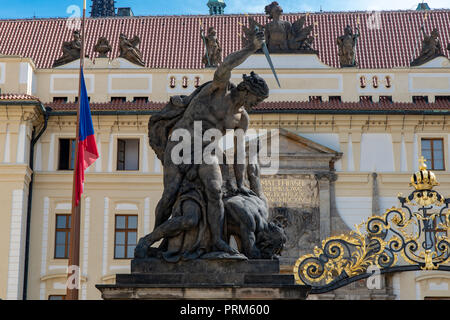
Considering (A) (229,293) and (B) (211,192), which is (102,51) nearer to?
(B) (211,192)

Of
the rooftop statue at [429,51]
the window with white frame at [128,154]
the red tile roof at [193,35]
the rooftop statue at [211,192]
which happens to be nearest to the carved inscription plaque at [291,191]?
the window with white frame at [128,154]

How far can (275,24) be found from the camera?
32094 mm

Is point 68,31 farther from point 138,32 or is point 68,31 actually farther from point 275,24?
point 275,24

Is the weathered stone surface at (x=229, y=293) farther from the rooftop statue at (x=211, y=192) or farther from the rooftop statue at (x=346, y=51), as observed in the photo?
the rooftop statue at (x=346, y=51)

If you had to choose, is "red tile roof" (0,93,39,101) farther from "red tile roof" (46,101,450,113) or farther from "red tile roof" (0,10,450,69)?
"red tile roof" (0,10,450,69)

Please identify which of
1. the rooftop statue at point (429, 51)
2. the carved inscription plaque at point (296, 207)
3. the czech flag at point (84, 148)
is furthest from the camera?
the rooftop statue at point (429, 51)

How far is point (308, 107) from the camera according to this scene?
31297 millimetres

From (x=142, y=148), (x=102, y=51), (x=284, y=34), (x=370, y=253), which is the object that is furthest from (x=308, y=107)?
(x=370, y=253)

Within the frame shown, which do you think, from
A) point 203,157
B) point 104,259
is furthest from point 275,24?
point 203,157

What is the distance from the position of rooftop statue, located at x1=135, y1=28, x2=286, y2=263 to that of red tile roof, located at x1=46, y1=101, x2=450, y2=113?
20143mm

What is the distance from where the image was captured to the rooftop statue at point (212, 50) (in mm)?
32312

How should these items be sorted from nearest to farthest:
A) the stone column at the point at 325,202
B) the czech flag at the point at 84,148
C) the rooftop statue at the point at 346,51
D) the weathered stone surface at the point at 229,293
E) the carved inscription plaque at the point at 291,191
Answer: the weathered stone surface at the point at 229,293, the czech flag at the point at 84,148, the stone column at the point at 325,202, the carved inscription plaque at the point at 291,191, the rooftop statue at the point at 346,51

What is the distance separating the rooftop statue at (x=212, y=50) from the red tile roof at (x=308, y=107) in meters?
2.52

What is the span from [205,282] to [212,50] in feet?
77.0
